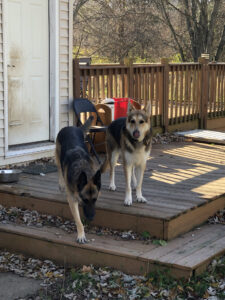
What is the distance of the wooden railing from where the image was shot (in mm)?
9359

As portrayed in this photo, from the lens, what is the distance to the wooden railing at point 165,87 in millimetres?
9359

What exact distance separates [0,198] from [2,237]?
0.85m

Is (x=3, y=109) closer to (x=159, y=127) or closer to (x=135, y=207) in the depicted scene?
(x=135, y=207)

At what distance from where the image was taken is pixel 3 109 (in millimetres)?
7680

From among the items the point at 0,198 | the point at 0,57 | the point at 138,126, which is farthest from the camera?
the point at 0,57

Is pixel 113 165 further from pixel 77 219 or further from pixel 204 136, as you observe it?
pixel 204 136

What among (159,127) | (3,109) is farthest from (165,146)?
(3,109)

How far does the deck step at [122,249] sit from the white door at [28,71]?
8.53ft

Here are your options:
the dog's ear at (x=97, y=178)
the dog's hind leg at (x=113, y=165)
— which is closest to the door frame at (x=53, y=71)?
the dog's hind leg at (x=113, y=165)

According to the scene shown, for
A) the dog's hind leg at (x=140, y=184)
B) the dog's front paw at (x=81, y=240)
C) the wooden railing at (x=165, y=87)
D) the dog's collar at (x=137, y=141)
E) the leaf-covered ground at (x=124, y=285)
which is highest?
the wooden railing at (x=165, y=87)

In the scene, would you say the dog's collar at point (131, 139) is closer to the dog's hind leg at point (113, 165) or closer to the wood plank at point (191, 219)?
the dog's hind leg at point (113, 165)

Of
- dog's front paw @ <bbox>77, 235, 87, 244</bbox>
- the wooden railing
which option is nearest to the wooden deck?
dog's front paw @ <bbox>77, 235, 87, 244</bbox>

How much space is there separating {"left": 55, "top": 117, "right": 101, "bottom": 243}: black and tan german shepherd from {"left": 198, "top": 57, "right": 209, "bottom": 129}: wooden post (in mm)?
6558

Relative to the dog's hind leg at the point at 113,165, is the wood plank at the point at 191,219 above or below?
below
